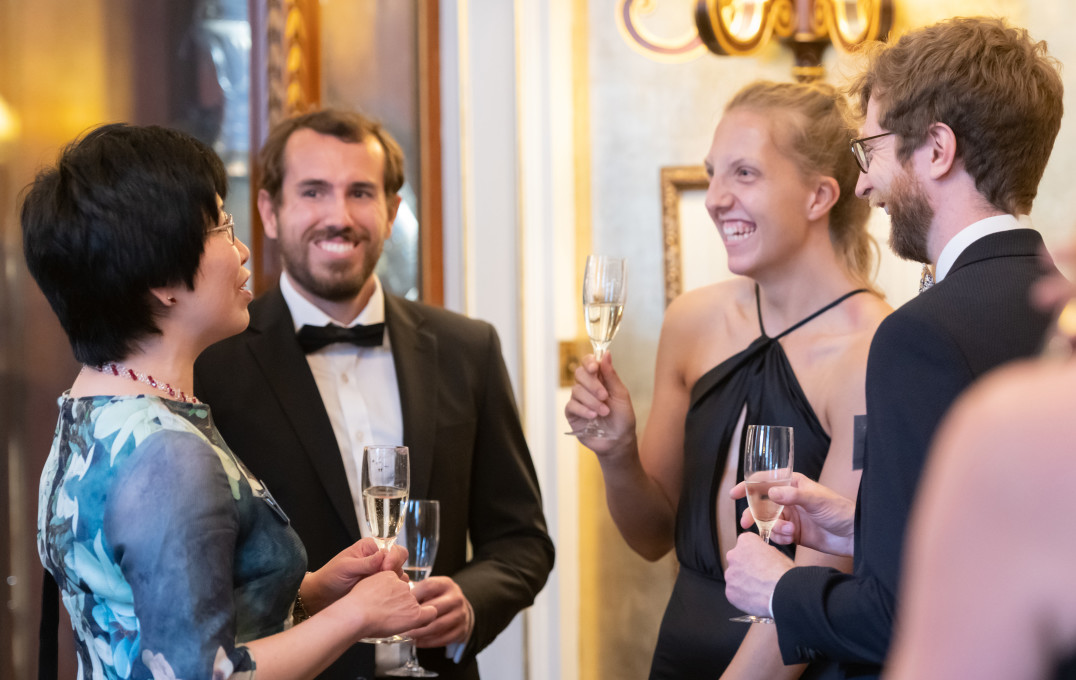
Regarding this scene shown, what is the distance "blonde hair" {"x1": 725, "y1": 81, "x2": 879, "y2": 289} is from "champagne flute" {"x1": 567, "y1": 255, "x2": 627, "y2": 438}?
0.55 m

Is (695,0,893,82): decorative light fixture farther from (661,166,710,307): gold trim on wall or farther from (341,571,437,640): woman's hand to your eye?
(341,571,437,640): woman's hand

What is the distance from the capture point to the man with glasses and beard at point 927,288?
4.97 feet

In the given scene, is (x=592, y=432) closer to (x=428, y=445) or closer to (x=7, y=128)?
(x=428, y=445)

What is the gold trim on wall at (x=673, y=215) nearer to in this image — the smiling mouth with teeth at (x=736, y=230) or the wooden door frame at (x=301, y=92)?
the wooden door frame at (x=301, y=92)

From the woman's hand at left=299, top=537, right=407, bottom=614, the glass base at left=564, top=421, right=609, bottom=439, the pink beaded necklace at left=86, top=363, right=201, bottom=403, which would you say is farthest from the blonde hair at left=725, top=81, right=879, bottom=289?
the pink beaded necklace at left=86, top=363, right=201, bottom=403

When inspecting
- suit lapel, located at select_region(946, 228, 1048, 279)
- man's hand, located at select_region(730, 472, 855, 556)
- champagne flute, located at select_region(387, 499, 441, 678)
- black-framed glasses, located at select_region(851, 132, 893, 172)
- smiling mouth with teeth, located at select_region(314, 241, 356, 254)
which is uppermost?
black-framed glasses, located at select_region(851, 132, 893, 172)

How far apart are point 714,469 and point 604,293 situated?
495 millimetres

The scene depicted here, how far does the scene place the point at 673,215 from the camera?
4141mm

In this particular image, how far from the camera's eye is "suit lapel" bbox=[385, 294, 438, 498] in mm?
2645

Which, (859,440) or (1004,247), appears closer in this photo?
(1004,247)

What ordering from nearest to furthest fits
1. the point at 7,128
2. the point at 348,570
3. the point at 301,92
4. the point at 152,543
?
the point at 152,543 → the point at 348,570 → the point at 7,128 → the point at 301,92

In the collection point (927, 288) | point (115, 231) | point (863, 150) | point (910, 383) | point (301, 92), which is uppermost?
point (301, 92)

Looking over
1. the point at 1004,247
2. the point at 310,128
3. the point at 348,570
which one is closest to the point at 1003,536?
the point at 1004,247

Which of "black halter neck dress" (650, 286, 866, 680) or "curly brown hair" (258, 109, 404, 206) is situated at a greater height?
"curly brown hair" (258, 109, 404, 206)
